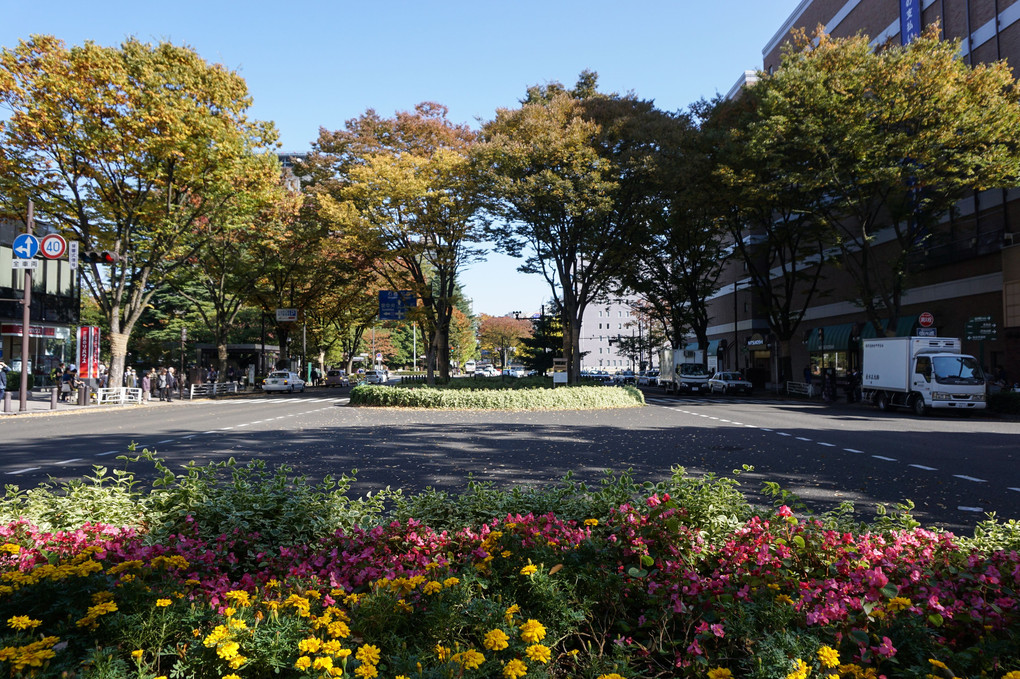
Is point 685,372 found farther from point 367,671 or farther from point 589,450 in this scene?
point 367,671

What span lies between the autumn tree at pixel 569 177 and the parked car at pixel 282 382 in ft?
78.3

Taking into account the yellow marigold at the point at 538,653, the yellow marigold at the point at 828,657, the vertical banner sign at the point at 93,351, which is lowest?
the yellow marigold at the point at 828,657

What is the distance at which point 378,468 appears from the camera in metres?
9.99

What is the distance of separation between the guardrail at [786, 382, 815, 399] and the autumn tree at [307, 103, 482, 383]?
2042cm

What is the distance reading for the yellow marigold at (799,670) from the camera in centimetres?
246

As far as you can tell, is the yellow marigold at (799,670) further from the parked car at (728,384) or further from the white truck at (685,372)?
the parked car at (728,384)

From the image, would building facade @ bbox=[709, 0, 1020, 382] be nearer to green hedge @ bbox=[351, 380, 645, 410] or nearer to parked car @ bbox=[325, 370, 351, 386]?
green hedge @ bbox=[351, 380, 645, 410]

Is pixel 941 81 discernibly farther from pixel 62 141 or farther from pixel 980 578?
pixel 62 141

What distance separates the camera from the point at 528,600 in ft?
11.1

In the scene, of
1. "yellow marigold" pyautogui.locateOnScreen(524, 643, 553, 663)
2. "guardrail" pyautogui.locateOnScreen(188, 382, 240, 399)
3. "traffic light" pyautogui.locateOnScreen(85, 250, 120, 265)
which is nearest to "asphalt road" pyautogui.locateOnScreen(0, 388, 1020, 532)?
"yellow marigold" pyautogui.locateOnScreen(524, 643, 553, 663)

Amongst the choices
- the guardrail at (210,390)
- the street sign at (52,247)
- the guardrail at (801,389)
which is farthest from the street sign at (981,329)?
the guardrail at (210,390)

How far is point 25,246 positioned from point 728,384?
37.9m

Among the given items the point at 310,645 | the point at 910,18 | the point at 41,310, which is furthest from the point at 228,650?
the point at 41,310

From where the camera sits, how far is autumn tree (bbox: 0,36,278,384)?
24109 millimetres
